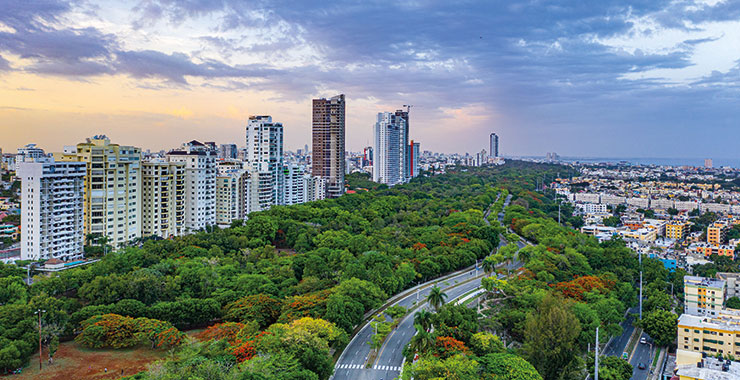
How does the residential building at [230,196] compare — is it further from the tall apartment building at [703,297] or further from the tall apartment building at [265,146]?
the tall apartment building at [703,297]

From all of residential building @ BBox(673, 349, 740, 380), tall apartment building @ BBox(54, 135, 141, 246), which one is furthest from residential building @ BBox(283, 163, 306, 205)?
residential building @ BBox(673, 349, 740, 380)

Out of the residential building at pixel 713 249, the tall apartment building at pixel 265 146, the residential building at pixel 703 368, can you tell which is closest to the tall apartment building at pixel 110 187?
the tall apartment building at pixel 265 146

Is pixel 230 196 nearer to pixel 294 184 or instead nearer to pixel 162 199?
pixel 162 199

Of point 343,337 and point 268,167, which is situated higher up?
point 268,167

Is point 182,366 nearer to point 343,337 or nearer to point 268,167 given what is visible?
point 343,337

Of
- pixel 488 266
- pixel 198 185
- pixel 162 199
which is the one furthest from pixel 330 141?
pixel 488 266

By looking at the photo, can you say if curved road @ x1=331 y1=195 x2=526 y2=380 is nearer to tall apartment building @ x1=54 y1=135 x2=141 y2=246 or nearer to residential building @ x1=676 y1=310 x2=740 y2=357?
residential building @ x1=676 y1=310 x2=740 y2=357

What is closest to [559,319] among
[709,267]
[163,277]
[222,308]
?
[222,308]
